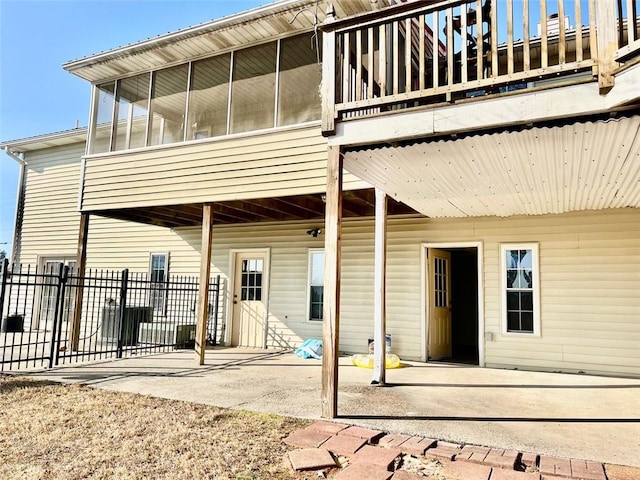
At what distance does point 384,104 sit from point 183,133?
16.6ft

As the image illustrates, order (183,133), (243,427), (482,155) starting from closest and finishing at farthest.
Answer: (243,427) → (482,155) → (183,133)

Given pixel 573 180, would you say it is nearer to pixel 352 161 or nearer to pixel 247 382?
pixel 352 161

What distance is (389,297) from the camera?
7.99 meters

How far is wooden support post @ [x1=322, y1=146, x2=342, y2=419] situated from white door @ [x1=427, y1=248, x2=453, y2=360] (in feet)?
13.5

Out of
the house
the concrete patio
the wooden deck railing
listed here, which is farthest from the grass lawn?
the wooden deck railing

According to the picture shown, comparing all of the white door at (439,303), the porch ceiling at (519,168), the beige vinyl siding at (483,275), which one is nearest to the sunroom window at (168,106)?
the beige vinyl siding at (483,275)

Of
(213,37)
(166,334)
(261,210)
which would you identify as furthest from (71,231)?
(213,37)

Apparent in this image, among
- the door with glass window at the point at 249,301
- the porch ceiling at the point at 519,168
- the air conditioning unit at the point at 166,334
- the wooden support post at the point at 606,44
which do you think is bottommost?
the air conditioning unit at the point at 166,334

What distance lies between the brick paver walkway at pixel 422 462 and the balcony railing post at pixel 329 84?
2716 mm

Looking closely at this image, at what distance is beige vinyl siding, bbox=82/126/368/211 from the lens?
21.4 ft

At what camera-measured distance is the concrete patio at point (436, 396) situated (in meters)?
3.61

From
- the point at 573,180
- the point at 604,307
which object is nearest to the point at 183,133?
the point at 573,180

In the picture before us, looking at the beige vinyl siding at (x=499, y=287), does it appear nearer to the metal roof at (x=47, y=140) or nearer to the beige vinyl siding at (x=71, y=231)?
the beige vinyl siding at (x=71, y=231)

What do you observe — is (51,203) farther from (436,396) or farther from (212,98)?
(436,396)
